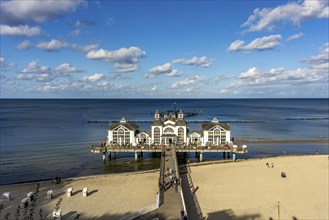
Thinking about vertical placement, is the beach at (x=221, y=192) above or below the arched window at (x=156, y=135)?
below

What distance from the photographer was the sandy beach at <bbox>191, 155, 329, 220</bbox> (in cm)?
2217

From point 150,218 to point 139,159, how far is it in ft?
76.1

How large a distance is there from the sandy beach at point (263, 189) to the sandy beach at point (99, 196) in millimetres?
5061

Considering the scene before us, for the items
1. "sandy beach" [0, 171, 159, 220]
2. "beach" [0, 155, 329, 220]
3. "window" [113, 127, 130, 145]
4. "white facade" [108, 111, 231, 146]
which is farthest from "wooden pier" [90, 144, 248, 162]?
"sandy beach" [0, 171, 159, 220]

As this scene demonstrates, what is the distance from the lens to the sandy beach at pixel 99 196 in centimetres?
2159

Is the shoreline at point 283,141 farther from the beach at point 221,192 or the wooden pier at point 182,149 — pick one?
the beach at point 221,192

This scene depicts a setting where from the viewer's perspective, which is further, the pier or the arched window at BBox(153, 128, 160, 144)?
the arched window at BBox(153, 128, 160, 144)

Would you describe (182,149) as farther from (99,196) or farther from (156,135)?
(99,196)

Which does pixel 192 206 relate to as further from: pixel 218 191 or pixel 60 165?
pixel 60 165

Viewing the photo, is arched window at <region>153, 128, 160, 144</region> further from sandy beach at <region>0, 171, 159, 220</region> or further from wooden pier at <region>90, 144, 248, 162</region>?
sandy beach at <region>0, 171, 159, 220</region>

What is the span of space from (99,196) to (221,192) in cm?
1071

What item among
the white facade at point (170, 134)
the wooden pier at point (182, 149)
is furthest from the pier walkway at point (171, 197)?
the white facade at point (170, 134)

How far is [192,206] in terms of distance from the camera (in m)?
22.7

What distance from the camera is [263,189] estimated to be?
27.3 meters
